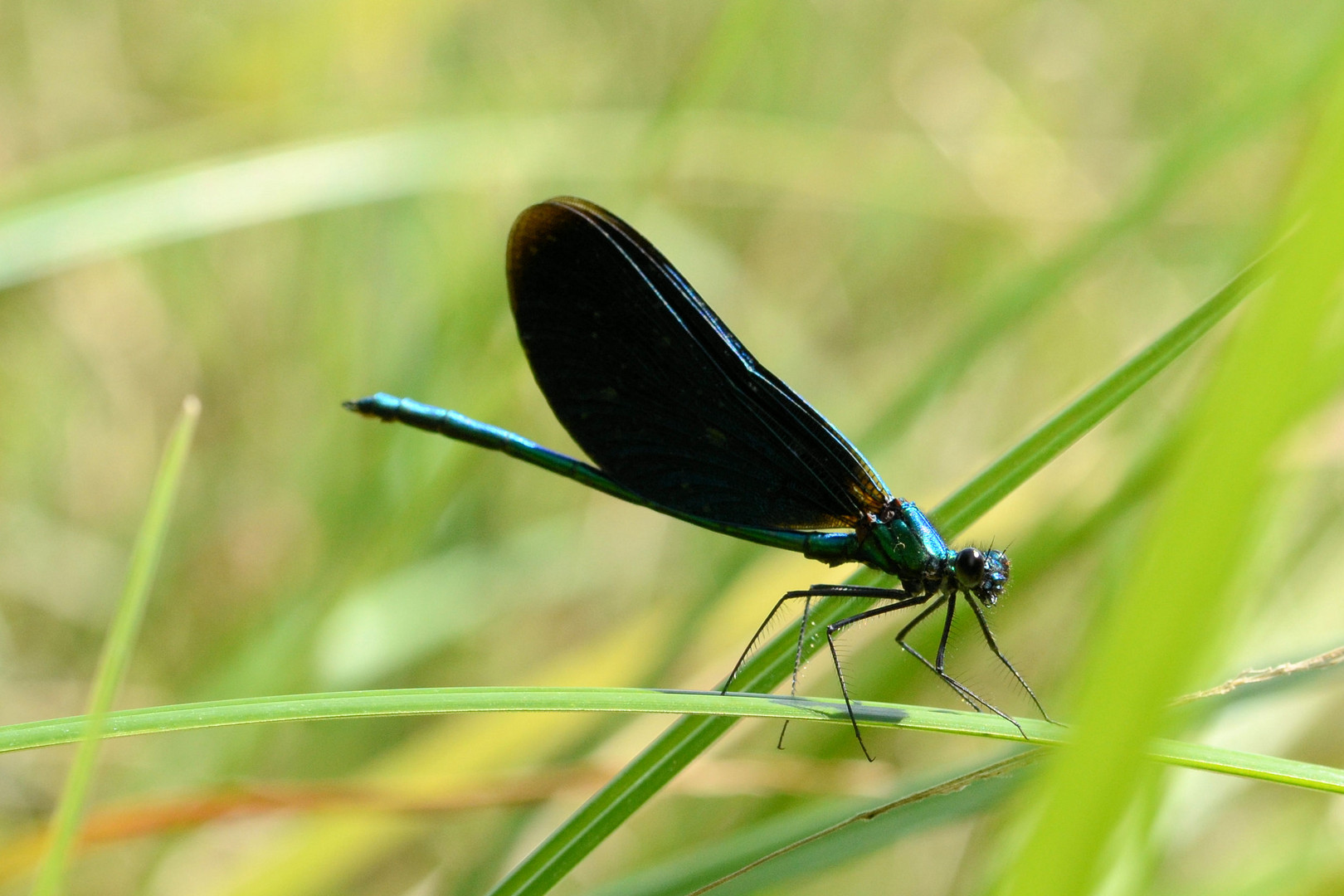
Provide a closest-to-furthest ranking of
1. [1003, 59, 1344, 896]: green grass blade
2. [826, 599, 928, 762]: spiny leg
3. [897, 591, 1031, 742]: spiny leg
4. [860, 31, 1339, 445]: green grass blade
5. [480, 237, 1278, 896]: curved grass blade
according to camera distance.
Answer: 1. [1003, 59, 1344, 896]: green grass blade
2. [480, 237, 1278, 896]: curved grass blade
3. [826, 599, 928, 762]: spiny leg
4. [897, 591, 1031, 742]: spiny leg
5. [860, 31, 1339, 445]: green grass blade

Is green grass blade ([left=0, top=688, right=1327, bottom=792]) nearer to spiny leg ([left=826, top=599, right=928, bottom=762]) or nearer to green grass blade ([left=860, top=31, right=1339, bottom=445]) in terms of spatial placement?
spiny leg ([left=826, top=599, right=928, bottom=762])

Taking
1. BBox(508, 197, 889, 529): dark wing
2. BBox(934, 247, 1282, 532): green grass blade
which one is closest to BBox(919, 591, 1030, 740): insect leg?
BBox(508, 197, 889, 529): dark wing

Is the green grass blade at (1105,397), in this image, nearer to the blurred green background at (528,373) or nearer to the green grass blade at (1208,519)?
the blurred green background at (528,373)

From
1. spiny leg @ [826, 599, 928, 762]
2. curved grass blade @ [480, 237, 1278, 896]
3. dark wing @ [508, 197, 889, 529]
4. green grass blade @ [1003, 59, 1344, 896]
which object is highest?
dark wing @ [508, 197, 889, 529]

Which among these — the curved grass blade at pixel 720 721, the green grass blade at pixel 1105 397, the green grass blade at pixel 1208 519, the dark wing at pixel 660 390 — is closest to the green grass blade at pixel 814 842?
the curved grass blade at pixel 720 721

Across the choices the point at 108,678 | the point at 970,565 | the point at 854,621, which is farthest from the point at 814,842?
the point at 108,678

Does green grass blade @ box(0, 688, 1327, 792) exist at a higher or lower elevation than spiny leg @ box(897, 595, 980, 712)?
lower

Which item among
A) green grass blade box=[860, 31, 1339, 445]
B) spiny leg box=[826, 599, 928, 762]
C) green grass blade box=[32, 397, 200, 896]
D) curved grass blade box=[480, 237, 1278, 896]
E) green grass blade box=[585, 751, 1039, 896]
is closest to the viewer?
green grass blade box=[32, 397, 200, 896]

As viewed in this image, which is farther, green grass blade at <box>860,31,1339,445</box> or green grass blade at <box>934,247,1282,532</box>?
green grass blade at <box>860,31,1339,445</box>
